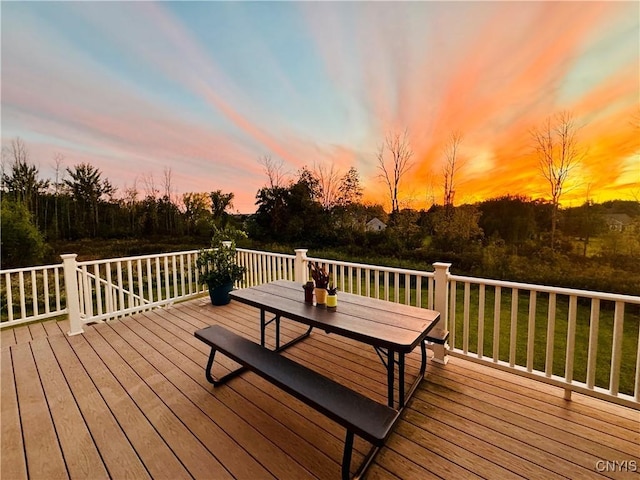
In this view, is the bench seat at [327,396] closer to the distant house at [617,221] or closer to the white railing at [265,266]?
the white railing at [265,266]

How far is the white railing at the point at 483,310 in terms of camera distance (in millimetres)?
2031

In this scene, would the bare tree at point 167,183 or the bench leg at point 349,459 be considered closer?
the bench leg at point 349,459

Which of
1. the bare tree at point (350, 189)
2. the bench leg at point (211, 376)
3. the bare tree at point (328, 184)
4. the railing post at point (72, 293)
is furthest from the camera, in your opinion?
the bare tree at point (328, 184)

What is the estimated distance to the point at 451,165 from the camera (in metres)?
6.83

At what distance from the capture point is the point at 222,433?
70.6 inches

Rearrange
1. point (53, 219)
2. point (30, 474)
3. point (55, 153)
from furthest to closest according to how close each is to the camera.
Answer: point (53, 219) < point (55, 153) < point (30, 474)

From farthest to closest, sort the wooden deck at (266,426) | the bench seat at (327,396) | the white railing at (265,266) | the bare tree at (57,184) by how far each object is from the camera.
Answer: the bare tree at (57,184) < the white railing at (265,266) < the wooden deck at (266,426) < the bench seat at (327,396)

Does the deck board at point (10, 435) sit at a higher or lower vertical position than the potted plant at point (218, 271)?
lower

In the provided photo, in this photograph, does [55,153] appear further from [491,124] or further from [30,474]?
[491,124]

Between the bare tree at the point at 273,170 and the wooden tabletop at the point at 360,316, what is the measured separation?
23.7 ft

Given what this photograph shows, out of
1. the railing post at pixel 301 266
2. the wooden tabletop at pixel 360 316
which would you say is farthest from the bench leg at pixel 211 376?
the railing post at pixel 301 266

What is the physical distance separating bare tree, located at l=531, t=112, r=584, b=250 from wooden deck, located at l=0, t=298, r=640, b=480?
17.3 ft

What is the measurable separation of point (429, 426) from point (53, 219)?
402 inches

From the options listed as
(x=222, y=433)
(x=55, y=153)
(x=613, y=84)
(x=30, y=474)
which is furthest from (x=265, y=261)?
(x=55, y=153)
